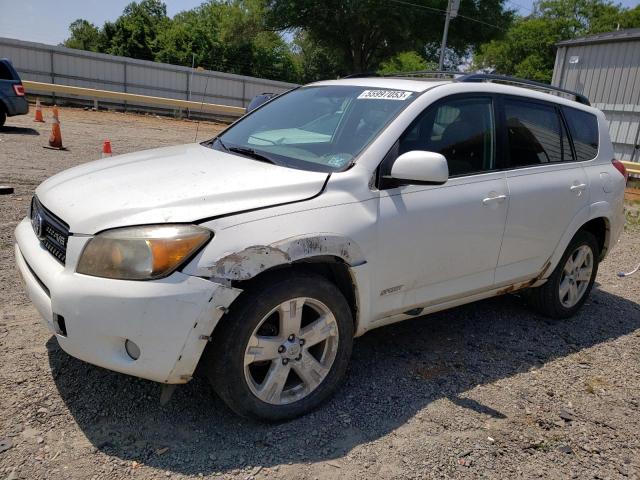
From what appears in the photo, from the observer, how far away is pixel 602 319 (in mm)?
4918

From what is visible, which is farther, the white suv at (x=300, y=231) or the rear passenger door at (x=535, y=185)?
the rear passenger door at (x=535, y=185)

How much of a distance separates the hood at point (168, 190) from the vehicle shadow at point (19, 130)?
37.5 ft

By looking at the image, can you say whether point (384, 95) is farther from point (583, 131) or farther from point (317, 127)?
point (583, 131)

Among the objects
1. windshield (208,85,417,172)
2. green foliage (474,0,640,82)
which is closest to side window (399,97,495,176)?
windshield (208,85,417,172)

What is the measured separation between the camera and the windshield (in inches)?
129

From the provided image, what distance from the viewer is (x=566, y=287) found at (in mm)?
4680

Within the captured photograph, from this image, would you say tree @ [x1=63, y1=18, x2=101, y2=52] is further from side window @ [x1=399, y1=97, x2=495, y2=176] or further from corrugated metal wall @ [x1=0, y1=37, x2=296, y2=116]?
side window @ [x1=399, y1=97, x2=495, y2=176]

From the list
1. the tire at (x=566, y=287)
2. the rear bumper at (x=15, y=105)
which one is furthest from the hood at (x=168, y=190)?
the rear bumper at (x=15, y=105)

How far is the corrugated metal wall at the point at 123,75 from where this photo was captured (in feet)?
74.3

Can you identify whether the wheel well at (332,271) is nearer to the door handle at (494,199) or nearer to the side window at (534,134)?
the door handle at (494,199)

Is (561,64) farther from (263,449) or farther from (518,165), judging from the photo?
(263,449)

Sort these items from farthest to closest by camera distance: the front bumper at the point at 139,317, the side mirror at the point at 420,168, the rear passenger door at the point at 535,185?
1. the rear passenger door at the point at 535,185
2. the side mirror at the point at 420,168
3. the front bumper at the point at 139,317

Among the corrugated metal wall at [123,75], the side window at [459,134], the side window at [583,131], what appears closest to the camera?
the side window at [459,134]

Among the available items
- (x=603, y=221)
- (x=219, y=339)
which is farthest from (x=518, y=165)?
(x=219, y=339)
